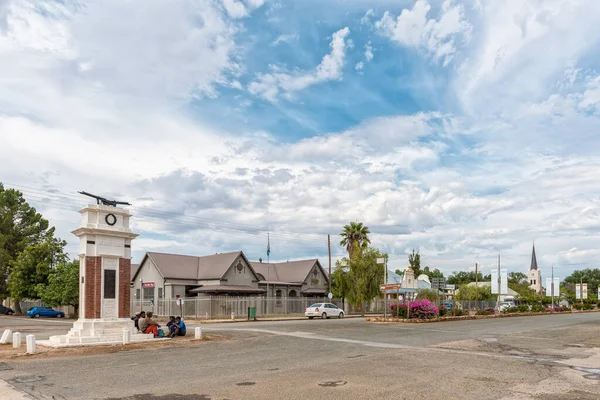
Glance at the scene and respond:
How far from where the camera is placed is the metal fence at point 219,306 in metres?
48.9

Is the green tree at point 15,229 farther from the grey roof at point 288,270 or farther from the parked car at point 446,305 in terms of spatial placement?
the parked car at point 446,305

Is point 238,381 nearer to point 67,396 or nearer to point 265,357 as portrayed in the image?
point 67,396

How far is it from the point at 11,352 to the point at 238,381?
10593 mm

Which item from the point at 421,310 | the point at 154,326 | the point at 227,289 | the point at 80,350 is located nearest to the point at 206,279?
the point at 227,289

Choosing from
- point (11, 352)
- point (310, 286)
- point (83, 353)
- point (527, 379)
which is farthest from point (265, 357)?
point (310, 286)

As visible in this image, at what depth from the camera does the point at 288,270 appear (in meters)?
64.8

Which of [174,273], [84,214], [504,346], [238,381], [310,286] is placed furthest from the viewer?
[310,286]

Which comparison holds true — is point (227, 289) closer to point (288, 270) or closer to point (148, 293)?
point (148, 293)

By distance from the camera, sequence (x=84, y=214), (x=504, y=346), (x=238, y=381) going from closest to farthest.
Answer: (x=238, y=381) → (x=504, y=346) → (x=84, y=214)

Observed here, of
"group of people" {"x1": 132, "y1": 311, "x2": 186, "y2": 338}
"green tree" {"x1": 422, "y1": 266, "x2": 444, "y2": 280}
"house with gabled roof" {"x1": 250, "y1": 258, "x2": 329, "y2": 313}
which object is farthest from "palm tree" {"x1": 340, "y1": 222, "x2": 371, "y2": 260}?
"green tree" {"x1": 422, "y1": 266, "x2": 444, "y2": 280}

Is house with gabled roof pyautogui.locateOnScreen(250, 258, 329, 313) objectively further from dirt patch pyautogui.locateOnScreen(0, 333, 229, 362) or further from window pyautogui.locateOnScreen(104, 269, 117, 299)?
dirt patch pyautogui.locateOnScreen(0, 333, 229, 362)

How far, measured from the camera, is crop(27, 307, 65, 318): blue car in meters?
54.4

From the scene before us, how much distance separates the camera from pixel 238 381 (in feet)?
40.1

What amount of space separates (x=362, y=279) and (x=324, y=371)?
43.9m
